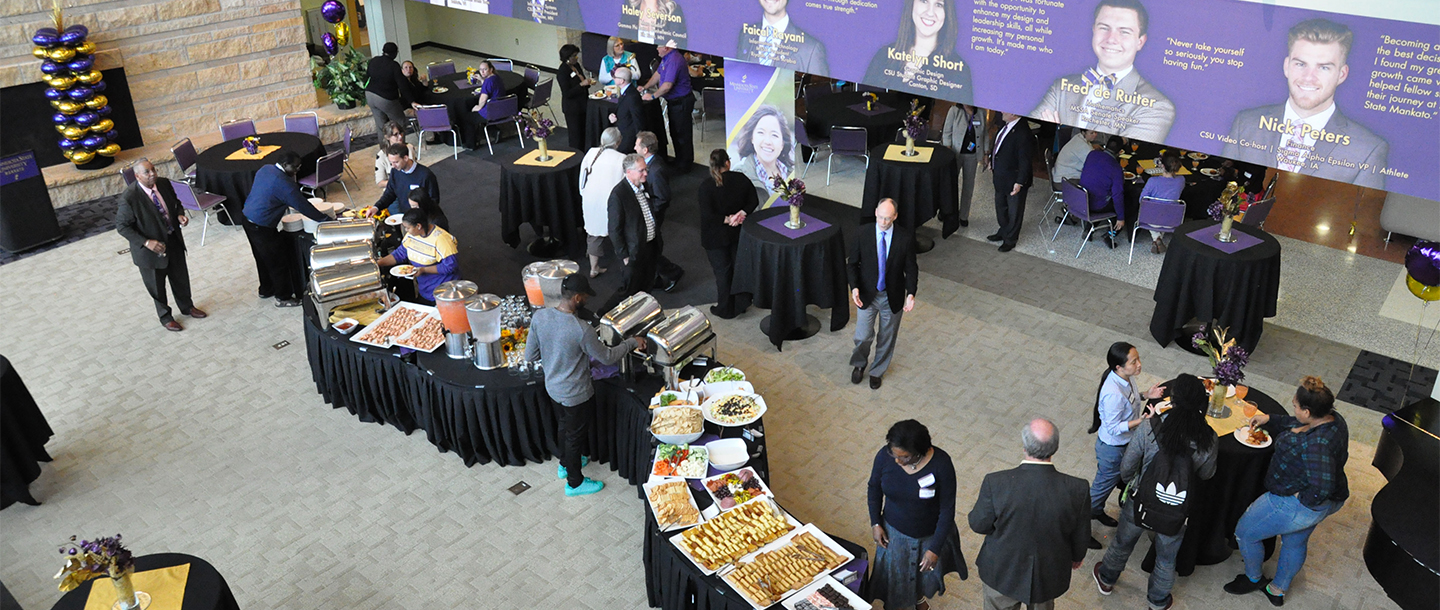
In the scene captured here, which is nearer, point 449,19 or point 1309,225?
point 1309,225

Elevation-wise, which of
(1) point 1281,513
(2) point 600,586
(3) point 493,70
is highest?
(3) point 493,70

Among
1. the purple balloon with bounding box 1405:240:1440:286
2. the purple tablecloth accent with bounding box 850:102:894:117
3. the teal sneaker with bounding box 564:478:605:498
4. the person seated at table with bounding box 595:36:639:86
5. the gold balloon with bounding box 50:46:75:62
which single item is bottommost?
the teal sneaker with bounding box 564:478:605:498

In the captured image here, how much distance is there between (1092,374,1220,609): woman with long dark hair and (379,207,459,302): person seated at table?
4.10 metres

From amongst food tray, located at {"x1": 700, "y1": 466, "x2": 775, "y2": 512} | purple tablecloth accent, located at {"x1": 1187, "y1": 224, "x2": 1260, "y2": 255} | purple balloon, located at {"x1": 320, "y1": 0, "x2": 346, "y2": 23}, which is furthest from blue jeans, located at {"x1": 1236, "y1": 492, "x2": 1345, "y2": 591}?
purple balloon, located at {"x1": 320, "y1": 0, "x2": 346, "y2": 23}

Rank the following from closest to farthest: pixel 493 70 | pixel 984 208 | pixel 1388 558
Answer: pixel 1388 558, pixel 984 208, pixel 493 70

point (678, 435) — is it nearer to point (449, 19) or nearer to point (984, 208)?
point (984, 208)

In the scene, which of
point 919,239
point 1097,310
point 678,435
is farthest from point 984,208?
point 678,435

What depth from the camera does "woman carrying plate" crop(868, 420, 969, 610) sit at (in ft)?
12.6

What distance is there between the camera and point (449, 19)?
52.6 feet

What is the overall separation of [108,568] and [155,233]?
396 cm

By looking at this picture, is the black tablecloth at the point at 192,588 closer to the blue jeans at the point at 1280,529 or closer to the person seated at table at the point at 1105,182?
the blue jeans at the point at 1280,529

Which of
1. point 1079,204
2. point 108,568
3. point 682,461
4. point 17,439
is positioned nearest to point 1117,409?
point 682,461

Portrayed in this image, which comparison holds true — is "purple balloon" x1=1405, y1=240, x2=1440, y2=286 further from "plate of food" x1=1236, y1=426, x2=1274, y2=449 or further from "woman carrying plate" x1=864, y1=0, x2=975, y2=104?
"woman carrying plate" x1=864, y1=0, x2=975, y2=104

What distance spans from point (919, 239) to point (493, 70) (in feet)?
17.2
